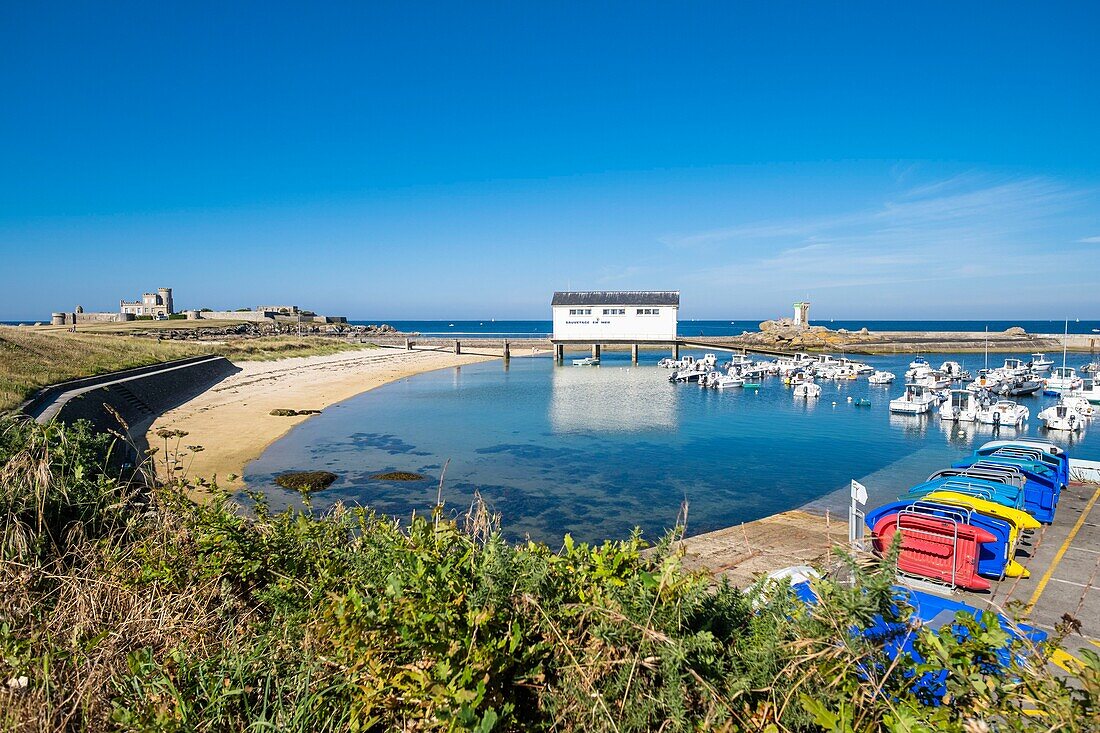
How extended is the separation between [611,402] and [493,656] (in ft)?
123

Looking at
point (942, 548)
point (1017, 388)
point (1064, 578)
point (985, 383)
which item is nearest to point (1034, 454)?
point (1064, 578)

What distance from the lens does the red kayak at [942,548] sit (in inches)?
343

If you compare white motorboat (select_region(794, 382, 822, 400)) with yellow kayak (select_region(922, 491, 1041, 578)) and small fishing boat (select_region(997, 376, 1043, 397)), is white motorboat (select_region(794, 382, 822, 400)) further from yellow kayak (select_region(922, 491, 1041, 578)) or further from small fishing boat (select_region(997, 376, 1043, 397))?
yellow kayak (select_region(922, 491, 1041, 578))

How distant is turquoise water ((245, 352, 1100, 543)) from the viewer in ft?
56.1

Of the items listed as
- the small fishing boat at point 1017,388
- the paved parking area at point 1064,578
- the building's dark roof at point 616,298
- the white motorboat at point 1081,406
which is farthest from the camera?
the building's dark roof at point 616,298

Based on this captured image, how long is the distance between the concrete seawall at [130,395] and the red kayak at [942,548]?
15.6 meters

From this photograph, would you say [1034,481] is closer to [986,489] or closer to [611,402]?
[986,489]

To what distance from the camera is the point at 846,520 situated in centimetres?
1478

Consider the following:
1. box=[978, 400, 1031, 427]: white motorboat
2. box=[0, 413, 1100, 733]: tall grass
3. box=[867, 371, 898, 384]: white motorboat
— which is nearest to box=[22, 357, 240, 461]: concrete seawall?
box=[0, 413, 1100, 733]: tall grass

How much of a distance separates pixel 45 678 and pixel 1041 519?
15468 millimetres

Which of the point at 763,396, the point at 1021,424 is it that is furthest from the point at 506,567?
the point at 763,396

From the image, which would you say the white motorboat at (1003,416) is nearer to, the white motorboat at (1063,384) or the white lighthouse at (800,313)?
the white motorboat at (1063,384)

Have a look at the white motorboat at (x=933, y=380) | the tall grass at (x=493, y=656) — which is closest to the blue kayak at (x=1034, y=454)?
the tall grass at (x=493, y=656)

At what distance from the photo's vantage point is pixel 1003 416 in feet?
104
